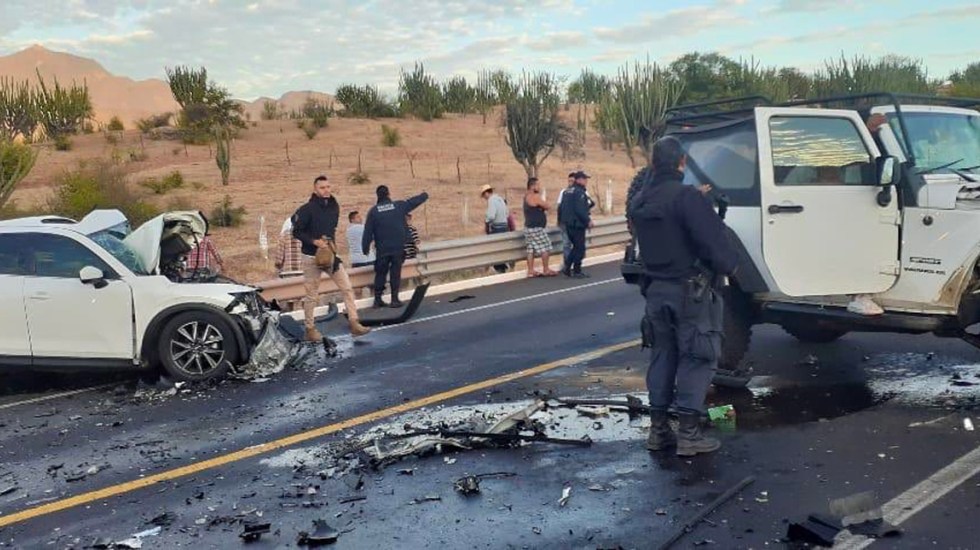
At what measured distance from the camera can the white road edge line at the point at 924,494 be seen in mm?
4336

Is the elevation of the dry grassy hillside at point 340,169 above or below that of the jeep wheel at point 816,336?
above

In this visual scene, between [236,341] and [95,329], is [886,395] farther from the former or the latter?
[95,329]

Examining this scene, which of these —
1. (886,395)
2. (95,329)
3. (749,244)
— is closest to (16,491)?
(95,329)

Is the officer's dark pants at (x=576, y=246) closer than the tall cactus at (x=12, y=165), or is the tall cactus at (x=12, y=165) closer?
the officer's dark pants at (x=576, y=246)

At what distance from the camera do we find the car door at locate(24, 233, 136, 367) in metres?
8.33

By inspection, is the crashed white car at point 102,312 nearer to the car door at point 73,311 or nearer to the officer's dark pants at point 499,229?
the car door at point 73,311

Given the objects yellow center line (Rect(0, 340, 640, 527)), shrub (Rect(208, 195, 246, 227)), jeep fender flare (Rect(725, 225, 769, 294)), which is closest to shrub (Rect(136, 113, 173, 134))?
shrub (Rect(208, 195, 246, 227))

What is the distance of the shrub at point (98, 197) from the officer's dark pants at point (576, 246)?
1160 centimetres

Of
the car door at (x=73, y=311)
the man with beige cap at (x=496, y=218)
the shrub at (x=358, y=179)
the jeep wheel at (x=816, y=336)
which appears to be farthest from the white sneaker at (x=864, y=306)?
the shrub at (x=358, y=179)

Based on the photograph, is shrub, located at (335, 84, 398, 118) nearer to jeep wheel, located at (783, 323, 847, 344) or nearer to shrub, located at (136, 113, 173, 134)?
shrub, located at (136, 113, 173, 134)

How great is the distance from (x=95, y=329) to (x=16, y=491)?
2.89 metres

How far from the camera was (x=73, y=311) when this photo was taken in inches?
329

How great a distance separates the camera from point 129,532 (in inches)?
193

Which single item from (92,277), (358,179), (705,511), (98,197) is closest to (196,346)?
(92,277)
